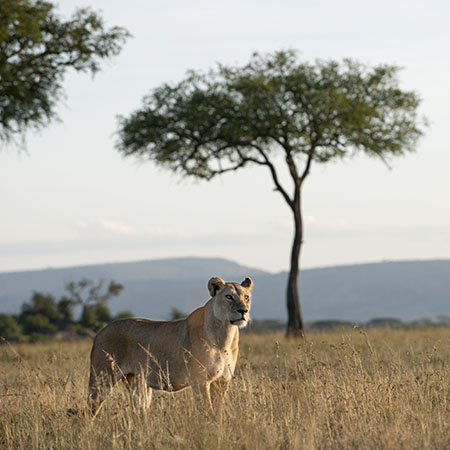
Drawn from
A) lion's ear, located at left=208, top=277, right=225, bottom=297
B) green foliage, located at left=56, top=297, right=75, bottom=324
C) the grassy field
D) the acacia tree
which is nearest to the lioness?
lion's ear, located at left=208, top=277, right=225, bottom=297

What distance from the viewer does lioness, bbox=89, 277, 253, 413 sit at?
8633 millimetres

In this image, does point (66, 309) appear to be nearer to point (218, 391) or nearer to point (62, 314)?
point (62, 314)

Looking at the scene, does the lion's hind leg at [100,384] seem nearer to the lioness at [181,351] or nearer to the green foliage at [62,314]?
the lioness at [181,351]

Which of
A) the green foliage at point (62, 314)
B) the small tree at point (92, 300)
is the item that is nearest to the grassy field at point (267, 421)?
the green foliage at point (62, 314)

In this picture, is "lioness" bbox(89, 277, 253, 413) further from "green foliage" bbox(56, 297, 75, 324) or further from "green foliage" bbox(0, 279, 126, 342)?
"green foliage" bbox(56, 297, 75, 324)

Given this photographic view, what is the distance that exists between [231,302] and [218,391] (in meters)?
1.06

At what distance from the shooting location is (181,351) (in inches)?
358

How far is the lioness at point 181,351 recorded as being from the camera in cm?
863

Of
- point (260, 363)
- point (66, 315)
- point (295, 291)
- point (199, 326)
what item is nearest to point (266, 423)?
point (199, 326)

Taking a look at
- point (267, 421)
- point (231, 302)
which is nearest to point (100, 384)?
point (231, 302)

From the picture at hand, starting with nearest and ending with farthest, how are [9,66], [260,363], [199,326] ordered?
1. [199,326]
2. [260,363]
3. [9,66]

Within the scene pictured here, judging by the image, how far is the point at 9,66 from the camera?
877 inches

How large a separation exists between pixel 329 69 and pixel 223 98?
3603mm

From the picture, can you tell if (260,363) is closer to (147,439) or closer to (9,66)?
(147,439)
